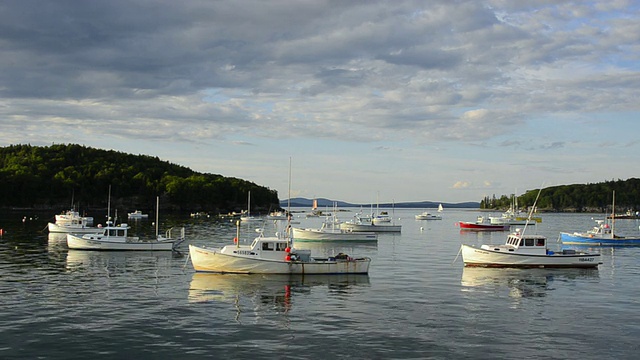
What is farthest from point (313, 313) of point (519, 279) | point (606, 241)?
point (606, 241)

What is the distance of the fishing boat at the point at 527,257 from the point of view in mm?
57188

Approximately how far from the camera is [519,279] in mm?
50625

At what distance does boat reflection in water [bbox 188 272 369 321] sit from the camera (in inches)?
1467

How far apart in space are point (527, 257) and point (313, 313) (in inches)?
1215

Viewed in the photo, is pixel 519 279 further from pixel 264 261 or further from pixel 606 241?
pixel 606 241

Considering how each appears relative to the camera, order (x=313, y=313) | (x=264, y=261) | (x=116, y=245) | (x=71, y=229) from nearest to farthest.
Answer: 1. (x=313, y=313)
2. (x=264, y=261)
3. (x=116, y=245)
4. (x=71, y=229)

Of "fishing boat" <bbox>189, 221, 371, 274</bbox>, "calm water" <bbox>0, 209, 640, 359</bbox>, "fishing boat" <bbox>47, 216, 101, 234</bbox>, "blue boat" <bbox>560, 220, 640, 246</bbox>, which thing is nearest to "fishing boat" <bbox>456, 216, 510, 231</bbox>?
"blue boat" <bbox>560, 220, 640, 246</bbox>

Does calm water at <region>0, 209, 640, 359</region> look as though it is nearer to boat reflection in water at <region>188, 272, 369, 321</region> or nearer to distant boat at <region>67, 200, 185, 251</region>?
boat reflection in water at <region>188, 272, 369, 321</region>

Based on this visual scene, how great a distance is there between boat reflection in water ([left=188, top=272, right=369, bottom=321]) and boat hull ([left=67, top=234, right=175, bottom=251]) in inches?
849

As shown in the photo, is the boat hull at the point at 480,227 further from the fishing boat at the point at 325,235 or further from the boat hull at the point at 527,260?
the boat hull at the point at 527,260

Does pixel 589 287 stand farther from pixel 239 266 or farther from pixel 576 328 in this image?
pixel 239 266

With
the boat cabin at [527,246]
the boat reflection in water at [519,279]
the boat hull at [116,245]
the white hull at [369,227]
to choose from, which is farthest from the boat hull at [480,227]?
the boat hull at [116,245]

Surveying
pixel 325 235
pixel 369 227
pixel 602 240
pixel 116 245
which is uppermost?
pixel 369 227

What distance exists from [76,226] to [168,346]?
8239cm
